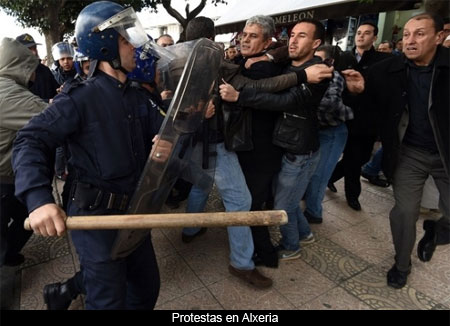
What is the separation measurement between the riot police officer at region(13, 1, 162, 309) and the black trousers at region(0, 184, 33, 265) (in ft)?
4.07

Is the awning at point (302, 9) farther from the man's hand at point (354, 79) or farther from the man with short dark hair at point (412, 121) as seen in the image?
the man's hand at point (354, 79)

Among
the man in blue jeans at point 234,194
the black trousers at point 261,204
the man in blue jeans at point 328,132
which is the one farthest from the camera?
the man in blue jeans at point 328,132

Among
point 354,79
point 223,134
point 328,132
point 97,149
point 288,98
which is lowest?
point 328,132

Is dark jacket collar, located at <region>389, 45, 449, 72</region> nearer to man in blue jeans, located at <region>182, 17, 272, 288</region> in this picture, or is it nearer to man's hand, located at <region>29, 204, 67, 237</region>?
man in blue jeans, located at <region>182, 17, 272, 288</region>

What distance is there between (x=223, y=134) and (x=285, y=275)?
4.45ft

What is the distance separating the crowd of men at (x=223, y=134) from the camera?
1502 mm

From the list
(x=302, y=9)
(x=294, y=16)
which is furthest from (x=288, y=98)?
(x=294, y=16)

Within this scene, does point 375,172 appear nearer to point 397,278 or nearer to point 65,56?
point 397,278

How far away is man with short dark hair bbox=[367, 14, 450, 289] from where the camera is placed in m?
2.28

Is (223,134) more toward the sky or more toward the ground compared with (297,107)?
more toward the ground

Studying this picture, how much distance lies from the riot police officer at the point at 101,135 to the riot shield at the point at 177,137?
12 centimetres

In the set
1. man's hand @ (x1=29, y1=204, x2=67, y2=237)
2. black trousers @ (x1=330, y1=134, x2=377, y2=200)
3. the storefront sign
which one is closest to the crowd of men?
man's hand @ (x1=29, y1=204, x2=67, y2=237)

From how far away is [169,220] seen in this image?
1.30 m

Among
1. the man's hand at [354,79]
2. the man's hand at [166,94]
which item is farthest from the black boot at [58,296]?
→ the man's hand at [354,79]
